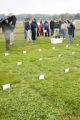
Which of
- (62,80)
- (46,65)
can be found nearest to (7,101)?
(62,80)

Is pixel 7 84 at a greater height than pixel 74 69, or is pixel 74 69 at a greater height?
pixel 7 84

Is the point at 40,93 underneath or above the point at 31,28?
above

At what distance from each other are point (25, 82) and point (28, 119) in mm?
2274

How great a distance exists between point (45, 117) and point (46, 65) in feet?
14.1

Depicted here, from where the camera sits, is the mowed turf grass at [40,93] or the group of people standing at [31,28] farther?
the group of people standing at [31,28]

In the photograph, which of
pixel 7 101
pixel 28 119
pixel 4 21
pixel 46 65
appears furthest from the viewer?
pixel 4 21

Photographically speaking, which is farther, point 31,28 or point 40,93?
point 31,28

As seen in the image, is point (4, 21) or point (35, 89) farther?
point (4, 21)

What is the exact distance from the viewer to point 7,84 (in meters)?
5.54

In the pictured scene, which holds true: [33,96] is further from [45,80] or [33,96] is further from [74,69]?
[74,69]

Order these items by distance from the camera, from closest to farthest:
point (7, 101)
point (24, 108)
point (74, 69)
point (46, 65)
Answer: point (24, 108) < point (7, 101) < point (74, 69) < point (46, 65)

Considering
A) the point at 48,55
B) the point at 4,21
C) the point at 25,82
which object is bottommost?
the point at 48,55

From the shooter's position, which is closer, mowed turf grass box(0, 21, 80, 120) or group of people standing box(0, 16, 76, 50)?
mowed turf grass box(0, 21, 80, 120)

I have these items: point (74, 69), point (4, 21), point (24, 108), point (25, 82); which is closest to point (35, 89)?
point (25, 82)
